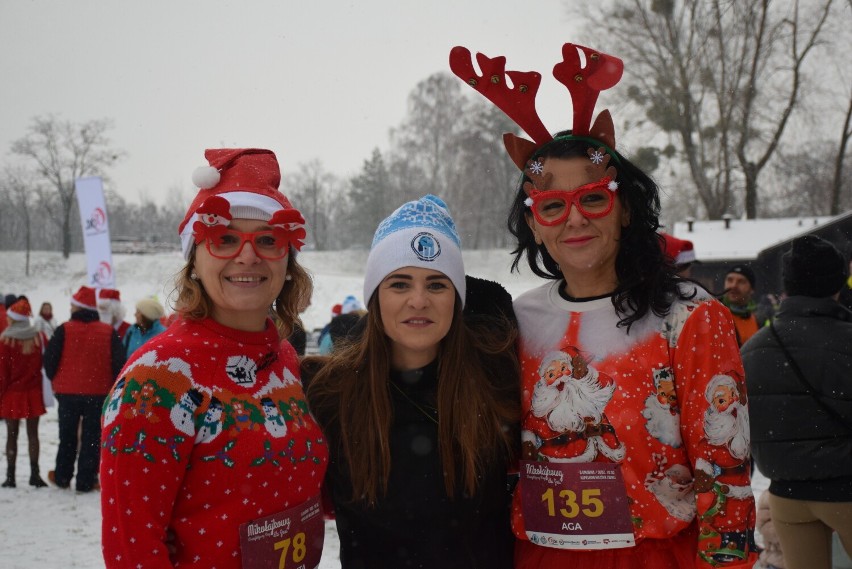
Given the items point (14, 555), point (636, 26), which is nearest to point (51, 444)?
point (14, 555)

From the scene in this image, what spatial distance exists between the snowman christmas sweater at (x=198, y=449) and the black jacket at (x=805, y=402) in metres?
2.50

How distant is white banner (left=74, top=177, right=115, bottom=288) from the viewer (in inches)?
548

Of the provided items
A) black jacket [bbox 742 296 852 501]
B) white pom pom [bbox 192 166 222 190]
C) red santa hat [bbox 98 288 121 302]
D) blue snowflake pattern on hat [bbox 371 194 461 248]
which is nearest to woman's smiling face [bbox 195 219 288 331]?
white pom pom [bbox 192 166 222 190]

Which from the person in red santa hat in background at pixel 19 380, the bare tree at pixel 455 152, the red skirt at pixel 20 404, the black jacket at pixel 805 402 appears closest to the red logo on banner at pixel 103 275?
the person in red santa hat in background at pixel 19 380

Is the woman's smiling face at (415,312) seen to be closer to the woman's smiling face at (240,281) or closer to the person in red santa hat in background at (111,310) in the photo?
the woman's smiling face at (240,281)

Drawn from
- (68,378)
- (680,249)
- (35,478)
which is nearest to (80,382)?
(68,378)

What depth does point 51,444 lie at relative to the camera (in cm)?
919

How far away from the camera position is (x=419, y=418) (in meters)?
2.30

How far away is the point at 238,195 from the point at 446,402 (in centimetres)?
96

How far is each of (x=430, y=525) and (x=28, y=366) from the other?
22.8 feet

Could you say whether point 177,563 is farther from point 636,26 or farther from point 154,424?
point 636,26

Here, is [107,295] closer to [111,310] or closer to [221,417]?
[111,310]

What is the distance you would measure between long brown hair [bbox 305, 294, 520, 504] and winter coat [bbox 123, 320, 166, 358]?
5.82 m

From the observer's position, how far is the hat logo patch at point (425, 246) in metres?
2.37
